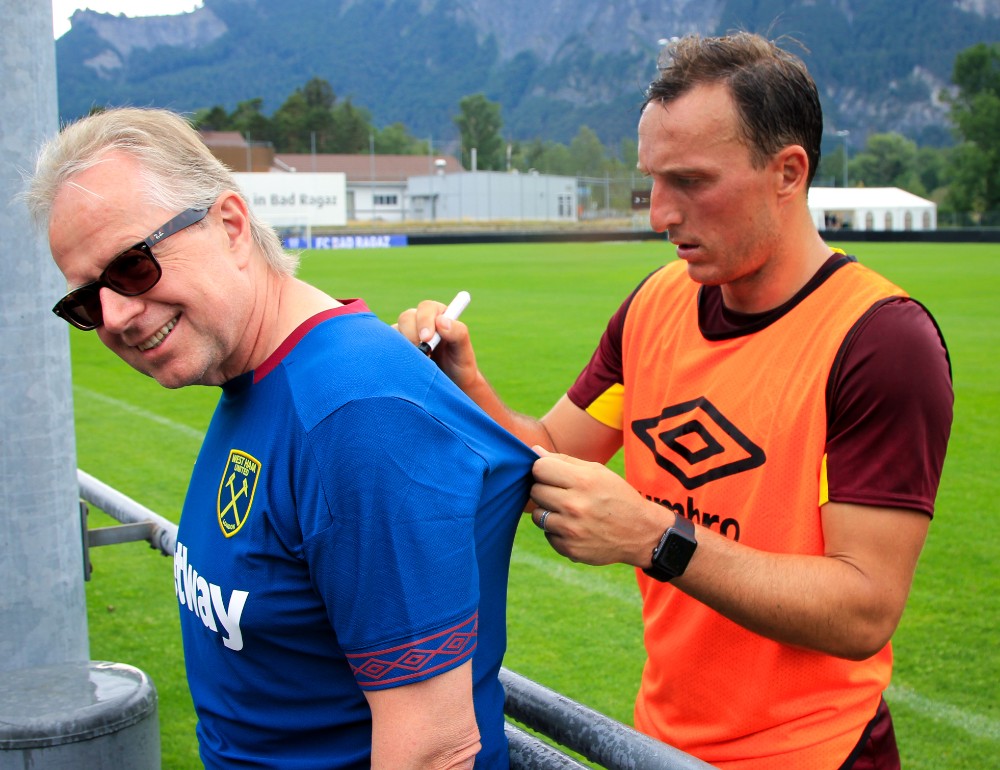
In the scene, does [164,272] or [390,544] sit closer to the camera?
[390,544]

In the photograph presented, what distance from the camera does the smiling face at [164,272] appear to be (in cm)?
163

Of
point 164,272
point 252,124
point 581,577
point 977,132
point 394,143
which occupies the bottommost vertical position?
point 581,577

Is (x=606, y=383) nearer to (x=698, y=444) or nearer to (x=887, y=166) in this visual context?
(x=698, y=444)

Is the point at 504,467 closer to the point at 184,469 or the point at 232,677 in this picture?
the point at 232,677

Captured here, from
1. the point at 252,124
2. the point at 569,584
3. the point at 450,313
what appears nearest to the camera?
the point at 450,313

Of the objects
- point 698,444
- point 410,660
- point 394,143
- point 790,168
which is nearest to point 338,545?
point 410,660

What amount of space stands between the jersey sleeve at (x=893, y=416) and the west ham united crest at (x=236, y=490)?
0.99 metres

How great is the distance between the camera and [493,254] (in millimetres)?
43094

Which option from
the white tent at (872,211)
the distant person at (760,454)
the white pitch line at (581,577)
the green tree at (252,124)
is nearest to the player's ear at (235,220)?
the distant person at (760,454)

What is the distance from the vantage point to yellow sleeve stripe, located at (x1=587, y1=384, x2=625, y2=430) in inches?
106

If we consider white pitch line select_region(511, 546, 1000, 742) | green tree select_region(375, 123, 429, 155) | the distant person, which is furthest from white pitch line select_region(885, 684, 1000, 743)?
green tree select_region(375, 123, 429, 155)

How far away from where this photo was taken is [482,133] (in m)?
146

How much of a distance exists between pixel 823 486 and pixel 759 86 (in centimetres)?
77

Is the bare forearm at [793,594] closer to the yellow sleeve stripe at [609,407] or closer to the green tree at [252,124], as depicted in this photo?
the yellow sleeve stripe at [609,407]
